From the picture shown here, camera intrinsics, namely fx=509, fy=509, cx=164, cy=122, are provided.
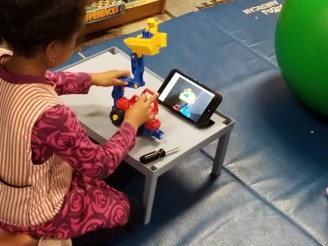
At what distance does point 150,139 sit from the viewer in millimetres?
1319

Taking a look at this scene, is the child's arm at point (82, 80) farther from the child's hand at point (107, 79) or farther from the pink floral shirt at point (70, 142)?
the pink floral shirt at point (70, 142)

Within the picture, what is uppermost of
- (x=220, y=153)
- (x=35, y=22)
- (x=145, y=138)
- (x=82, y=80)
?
(x=35, y=22)

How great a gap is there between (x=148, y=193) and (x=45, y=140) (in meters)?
0.40

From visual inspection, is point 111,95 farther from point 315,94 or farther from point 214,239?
point 315,94

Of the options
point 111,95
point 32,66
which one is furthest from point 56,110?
point 111,95

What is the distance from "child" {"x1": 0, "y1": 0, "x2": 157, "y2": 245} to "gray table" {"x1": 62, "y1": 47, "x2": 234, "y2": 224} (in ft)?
0.38

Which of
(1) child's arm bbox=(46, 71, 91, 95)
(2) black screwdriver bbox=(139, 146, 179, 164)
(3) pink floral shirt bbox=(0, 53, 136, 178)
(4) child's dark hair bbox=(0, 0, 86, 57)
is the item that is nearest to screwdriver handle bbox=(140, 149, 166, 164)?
(2) black screwdriver bbox=(139, 146, 179, 164)

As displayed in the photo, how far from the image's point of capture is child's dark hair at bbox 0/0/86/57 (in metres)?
0.86

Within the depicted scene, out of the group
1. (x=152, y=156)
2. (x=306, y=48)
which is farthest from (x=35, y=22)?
(x=306, y=48)

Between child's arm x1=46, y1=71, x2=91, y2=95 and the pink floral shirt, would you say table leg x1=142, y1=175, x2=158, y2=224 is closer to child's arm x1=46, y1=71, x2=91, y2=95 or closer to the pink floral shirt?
the pink floral shirt

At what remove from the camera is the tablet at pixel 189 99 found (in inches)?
54.0

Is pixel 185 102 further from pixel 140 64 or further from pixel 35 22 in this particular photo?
pixel 35 22

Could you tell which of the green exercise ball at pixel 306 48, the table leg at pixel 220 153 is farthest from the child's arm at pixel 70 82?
the green exercise ball at pixel 306 48

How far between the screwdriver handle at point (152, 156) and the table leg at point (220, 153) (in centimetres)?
25
